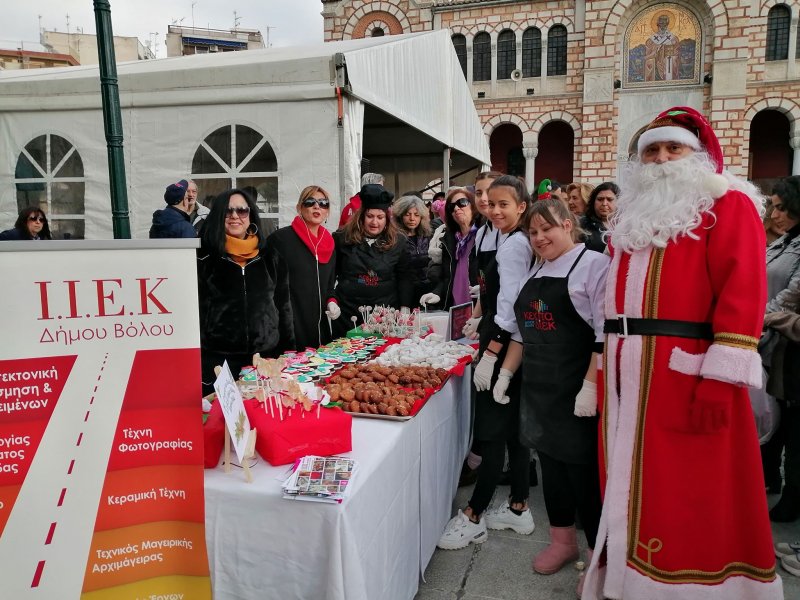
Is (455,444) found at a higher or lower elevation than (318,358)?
lower

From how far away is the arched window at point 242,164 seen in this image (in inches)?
222

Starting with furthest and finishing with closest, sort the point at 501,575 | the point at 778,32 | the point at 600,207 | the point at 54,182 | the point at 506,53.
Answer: the point at 506,53 < the point at 778,32 < the point at 54,182 < the point at 600,207 < the point at 501,575

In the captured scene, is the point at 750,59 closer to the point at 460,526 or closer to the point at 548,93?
the point at 548,93

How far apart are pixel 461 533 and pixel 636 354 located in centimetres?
138

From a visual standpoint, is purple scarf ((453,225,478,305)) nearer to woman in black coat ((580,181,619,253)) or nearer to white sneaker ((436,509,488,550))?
woman in black coat ((580,181,619,253))

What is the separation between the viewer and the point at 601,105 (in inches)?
874

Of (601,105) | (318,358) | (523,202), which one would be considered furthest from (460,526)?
(601,105)

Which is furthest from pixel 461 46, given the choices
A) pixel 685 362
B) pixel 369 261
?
pixel 685 362

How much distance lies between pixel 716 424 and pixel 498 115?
23.8 m

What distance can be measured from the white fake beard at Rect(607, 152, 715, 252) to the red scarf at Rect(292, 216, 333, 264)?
7.31ft

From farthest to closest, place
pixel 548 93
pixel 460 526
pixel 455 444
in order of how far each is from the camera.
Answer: pixel 548 93, pixel 455 444, pixel 460 526

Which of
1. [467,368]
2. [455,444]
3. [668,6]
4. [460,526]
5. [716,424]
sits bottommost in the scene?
[460,526]

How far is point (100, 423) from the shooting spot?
153 centimetres

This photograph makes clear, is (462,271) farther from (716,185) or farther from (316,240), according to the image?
(716,185)
